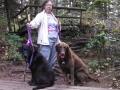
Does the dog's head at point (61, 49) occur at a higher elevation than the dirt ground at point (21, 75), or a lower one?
higher

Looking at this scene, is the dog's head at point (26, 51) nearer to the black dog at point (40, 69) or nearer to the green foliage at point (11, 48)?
the black dog at point (40, 69)

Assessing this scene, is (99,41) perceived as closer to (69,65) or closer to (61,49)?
(69,65)

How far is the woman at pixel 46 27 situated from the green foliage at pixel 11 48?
3.35 m

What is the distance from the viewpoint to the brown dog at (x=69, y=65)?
20.0 ft

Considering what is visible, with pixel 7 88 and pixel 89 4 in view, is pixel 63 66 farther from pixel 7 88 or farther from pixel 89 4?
pixel 89 4

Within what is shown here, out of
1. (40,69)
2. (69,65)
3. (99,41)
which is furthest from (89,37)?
(40,69)

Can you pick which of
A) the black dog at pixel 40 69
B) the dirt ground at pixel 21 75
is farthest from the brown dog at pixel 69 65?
the black dog at pixel 40 69

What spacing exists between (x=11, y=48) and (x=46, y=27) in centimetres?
431

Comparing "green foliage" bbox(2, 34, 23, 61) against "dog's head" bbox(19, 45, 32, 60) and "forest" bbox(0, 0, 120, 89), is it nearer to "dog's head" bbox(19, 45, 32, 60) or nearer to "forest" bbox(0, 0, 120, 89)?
"forest" bbox(0, 0, 120, 89)

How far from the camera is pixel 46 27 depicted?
627 centimetres

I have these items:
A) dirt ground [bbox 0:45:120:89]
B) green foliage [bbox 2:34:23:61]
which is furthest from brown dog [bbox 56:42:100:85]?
green foliage [bbox 2:34:23:61]

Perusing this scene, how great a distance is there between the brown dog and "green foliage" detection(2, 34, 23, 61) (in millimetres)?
3266

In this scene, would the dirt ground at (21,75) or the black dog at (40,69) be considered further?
the dirt ground at (21,75)

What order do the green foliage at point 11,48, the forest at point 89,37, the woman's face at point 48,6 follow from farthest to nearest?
1. the green foliage at point 11,48
2. the forest at point 89,37
3. the woman's face at point 48,6
